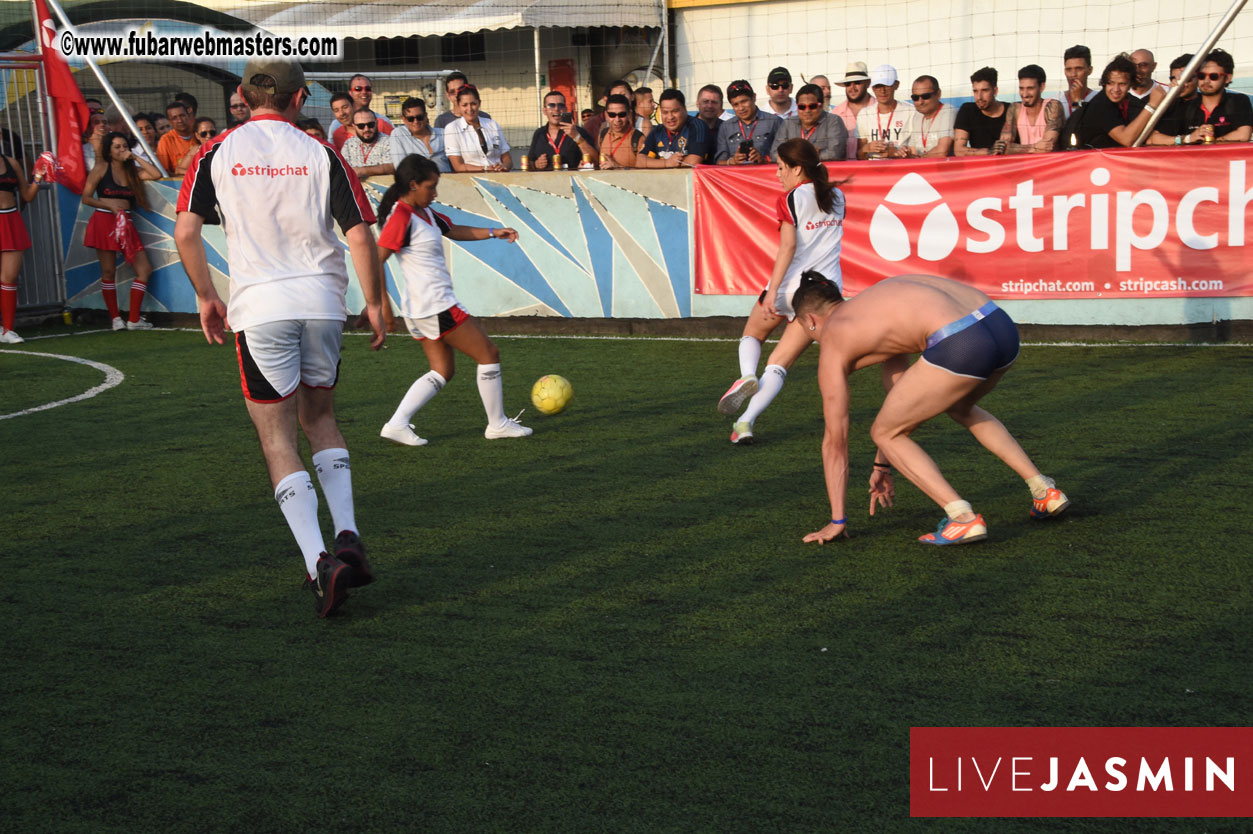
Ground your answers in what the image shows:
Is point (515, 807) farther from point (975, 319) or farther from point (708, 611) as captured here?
point (975, 319)

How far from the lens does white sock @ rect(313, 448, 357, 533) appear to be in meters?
4.84

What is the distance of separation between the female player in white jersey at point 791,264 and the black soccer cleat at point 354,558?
3345 mm

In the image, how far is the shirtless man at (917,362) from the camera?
16.8 ft

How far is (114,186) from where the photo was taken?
14562 millimetres

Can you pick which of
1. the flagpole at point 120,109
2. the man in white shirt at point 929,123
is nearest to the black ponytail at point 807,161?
the man in white shirt at point 929,123

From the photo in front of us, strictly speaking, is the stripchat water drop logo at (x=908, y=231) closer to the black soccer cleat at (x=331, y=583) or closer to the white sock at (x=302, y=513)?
the white sock at (x=302, y=513)

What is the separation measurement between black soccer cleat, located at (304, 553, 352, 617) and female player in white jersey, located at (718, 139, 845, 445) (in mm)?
3480

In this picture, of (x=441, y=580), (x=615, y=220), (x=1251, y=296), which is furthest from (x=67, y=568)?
(x=1251, y=296)

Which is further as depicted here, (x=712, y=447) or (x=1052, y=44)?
(x=1052, y=44)

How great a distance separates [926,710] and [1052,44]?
17.5m

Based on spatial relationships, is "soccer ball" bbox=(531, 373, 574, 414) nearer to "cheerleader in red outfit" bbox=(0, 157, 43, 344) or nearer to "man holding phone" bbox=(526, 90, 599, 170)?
"man holding phone" bbox=(526, 90, 599, 170)

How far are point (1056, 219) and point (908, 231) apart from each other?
1.27m

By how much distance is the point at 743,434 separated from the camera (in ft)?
24.8

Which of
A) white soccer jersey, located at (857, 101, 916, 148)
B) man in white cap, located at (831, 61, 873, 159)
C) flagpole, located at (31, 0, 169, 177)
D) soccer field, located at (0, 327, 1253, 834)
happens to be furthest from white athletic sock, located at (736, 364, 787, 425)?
flagpole, located at (31, 0, 169, 177)
